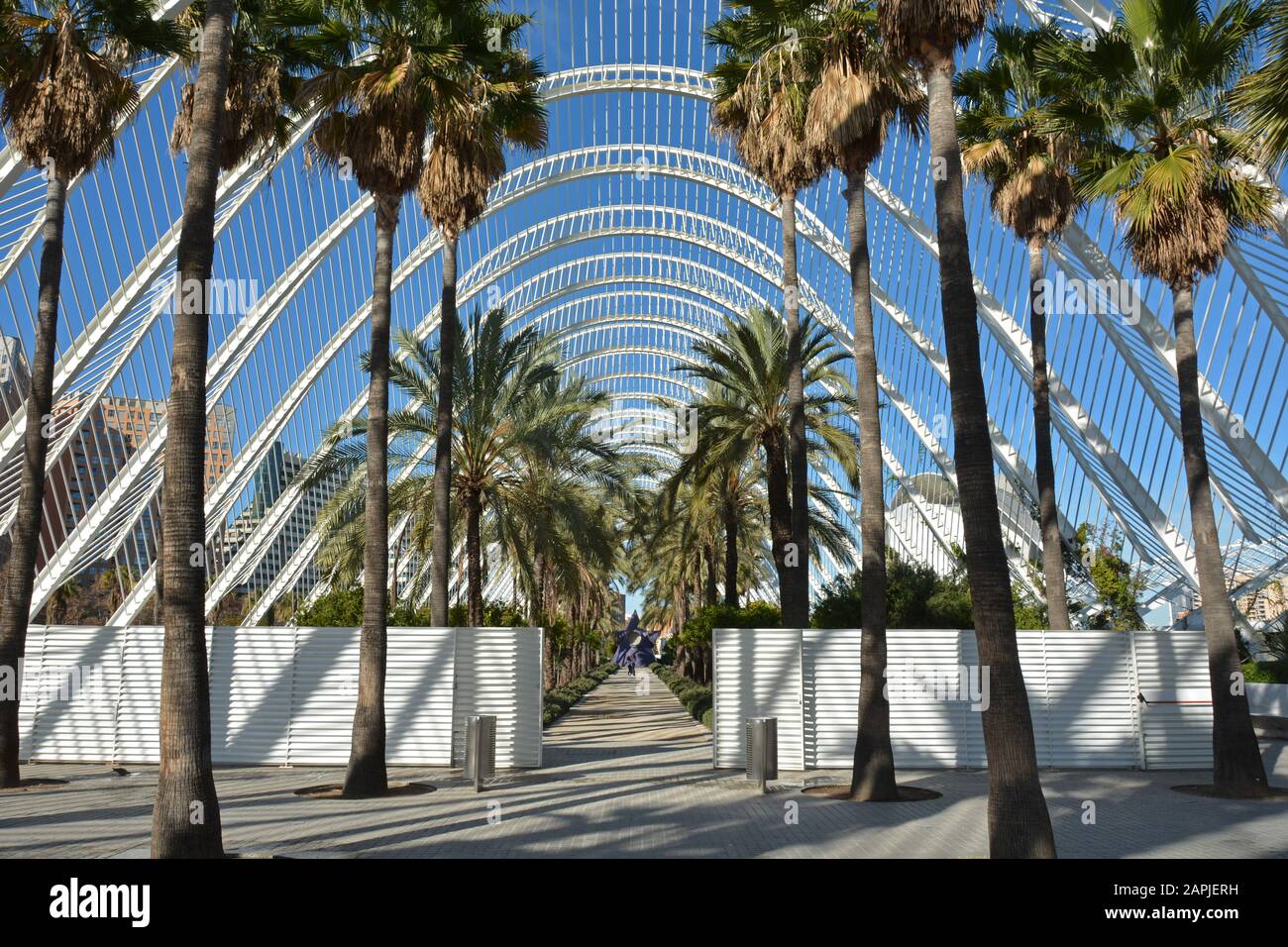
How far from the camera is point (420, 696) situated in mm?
16812

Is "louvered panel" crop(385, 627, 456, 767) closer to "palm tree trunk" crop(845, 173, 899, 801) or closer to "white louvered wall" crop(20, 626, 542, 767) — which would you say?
"white louvered wall" crop(20, 626, 542, 767)

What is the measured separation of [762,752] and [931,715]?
13.7 feet

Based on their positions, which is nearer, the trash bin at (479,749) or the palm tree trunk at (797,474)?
the trash bin at (479,749)

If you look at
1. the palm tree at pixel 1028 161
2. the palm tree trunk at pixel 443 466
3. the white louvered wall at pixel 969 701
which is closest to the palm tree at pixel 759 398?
the palm tree at pixel 1028 161

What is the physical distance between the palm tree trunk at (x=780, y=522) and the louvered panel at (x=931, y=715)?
2206mm

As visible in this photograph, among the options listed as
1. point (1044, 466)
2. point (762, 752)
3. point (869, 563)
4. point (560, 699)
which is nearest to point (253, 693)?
point (762, 752)

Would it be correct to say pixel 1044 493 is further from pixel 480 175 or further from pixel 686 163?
pixel 686 163

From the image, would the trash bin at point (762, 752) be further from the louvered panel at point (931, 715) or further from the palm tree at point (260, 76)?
the palm tree at point (260, 76)

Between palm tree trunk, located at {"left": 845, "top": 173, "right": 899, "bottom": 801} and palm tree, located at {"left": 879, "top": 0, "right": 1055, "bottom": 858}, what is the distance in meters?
4.09

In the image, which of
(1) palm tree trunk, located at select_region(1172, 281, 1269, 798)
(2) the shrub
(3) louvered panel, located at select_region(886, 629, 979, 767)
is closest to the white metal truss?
(2) the shrub

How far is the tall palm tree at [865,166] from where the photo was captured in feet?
44.5

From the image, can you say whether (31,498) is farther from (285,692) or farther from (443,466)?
(443,466)

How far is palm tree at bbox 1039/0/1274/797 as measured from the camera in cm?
1430
